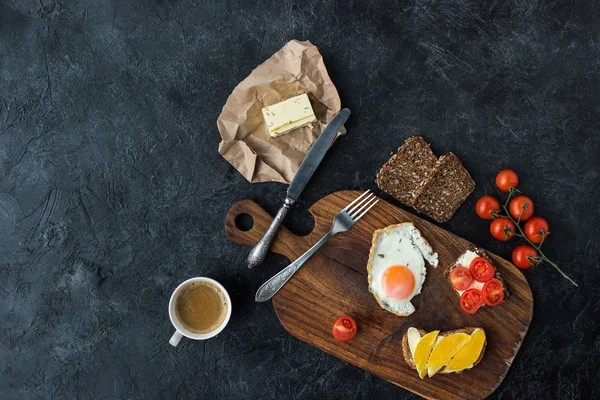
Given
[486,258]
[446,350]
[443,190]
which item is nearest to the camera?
[446,350]

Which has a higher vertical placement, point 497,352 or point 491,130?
point 491,130

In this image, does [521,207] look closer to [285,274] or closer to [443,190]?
[443,190]

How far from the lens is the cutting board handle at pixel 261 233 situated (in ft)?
13.8

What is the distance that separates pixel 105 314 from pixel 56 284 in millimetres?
460

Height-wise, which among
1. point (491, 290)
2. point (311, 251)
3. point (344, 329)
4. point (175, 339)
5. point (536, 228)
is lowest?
point (175, 339)

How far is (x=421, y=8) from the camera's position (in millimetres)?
4383

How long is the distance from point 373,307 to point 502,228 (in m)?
1.15

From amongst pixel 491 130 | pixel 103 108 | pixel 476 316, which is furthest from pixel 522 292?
pixel 103 108

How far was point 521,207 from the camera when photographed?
4.16m

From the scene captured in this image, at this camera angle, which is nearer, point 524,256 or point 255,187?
point 524,256

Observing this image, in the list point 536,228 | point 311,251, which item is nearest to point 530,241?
point 536,228

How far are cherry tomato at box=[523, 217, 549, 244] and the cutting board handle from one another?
170 cm

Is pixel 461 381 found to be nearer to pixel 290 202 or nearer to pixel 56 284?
pixel 290 202

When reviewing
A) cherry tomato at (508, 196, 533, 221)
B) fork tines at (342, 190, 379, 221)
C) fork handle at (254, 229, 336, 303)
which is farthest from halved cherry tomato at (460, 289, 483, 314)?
fork handle at (254, 229, 336, 303)
